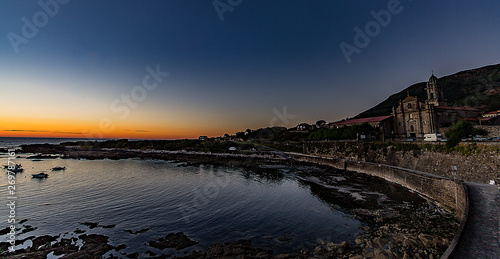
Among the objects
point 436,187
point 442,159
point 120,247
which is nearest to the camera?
Answer: point 120,247

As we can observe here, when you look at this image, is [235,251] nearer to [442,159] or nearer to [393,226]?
[393,226]

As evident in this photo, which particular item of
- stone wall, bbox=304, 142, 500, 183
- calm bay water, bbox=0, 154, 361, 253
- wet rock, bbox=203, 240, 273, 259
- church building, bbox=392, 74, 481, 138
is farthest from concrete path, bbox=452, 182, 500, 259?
church building, bbox=392, 74, 481, 138

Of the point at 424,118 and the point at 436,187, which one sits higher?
the point at 424,118

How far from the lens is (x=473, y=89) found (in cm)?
11944

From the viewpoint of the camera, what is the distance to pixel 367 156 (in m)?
37.0

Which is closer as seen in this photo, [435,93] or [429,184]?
[429,184]

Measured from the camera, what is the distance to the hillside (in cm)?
9434

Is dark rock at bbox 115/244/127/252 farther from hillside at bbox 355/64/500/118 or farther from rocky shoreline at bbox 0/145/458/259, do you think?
hillside at bbox 355/64/500/118

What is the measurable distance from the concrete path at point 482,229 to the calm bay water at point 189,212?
4836mm

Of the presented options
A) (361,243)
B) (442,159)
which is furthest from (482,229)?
(442,159)

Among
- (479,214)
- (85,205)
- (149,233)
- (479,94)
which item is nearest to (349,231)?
(479,214)

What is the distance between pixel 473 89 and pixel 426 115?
121 m

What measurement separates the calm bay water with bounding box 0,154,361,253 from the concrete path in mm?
4836

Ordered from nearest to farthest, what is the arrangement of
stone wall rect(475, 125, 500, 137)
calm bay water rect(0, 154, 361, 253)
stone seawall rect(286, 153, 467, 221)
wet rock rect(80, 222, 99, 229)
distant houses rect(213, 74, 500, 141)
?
calm bay water rect(0, 154, 361, 253) → wet rock rect(80, 222, 99, 229) → stone seawall rect(286, 153, 467, 221) → stone wall rect(475, 125, 500, 137) → distant houses rect(213, 74, 500, 141)
